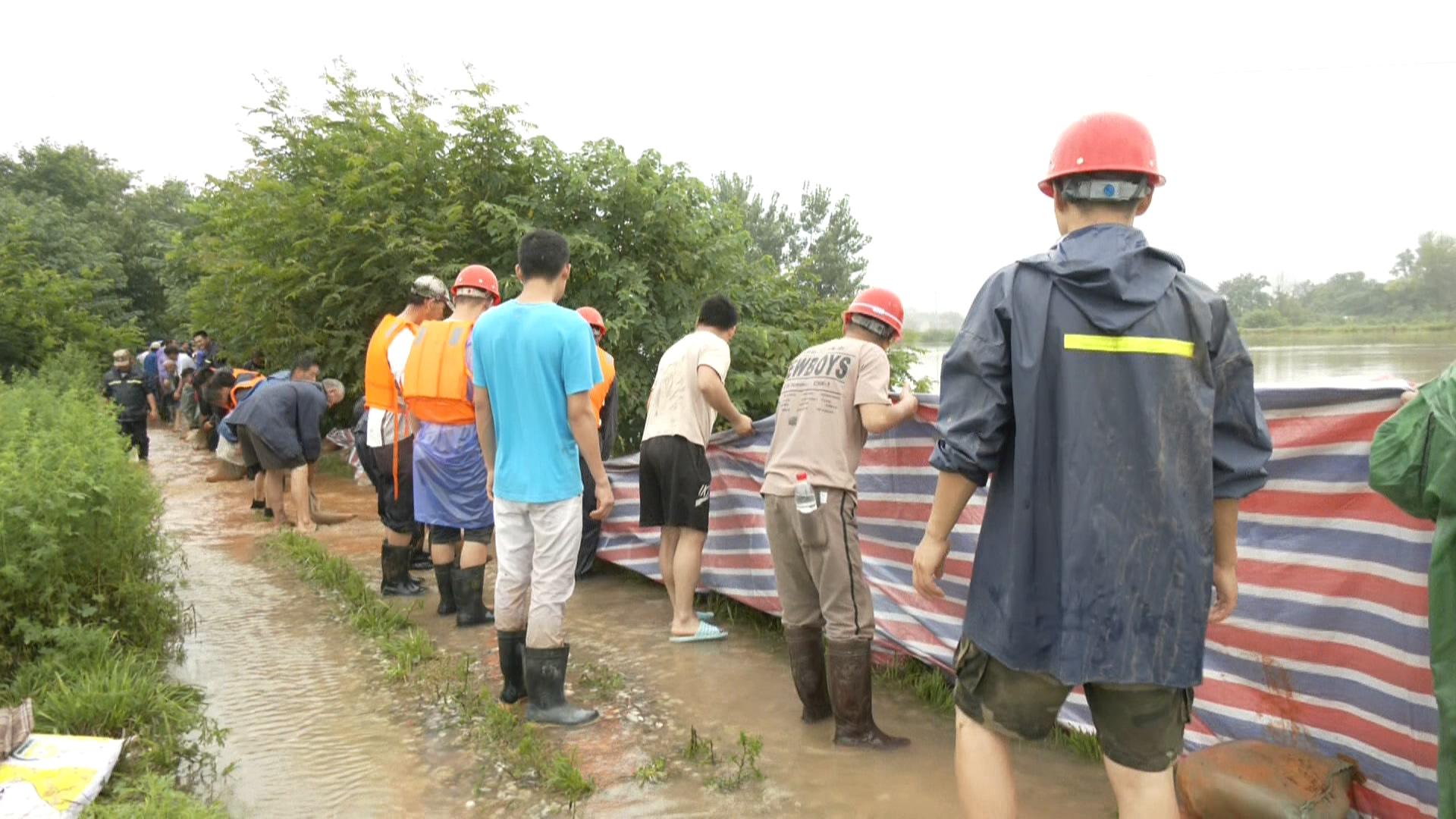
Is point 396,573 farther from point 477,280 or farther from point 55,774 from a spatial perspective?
point 55,774

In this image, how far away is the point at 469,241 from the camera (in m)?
12.3

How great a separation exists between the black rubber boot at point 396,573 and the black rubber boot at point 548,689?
2533 mm

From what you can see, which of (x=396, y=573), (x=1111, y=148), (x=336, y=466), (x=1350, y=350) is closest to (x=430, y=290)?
(x=396, y=573)

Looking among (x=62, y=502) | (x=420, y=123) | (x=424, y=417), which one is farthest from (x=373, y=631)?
(x=420, y=123)

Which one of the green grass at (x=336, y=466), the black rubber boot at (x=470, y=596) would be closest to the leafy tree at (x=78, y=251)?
the green grass at (x=336, y=466)

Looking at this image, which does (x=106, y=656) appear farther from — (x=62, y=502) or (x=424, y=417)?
(x=424, y=417)

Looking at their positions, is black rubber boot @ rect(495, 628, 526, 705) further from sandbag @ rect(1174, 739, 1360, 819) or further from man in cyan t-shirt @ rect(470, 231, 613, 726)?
sandbag @ rect(1174, 739, 1360, 819)

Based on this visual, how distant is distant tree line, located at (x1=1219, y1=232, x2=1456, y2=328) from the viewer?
7.60 m

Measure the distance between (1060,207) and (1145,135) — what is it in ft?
0.80

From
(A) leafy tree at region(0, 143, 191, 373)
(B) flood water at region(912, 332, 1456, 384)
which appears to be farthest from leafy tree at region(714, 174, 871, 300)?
(B) flood water at region(912, 332, 1456, 384)

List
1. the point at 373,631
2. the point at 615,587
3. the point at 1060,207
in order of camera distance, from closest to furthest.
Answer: the point at 1060,207 < the point at 373,631 < the point at 615,587

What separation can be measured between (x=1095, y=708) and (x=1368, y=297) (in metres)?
9.15

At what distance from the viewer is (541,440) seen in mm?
4027

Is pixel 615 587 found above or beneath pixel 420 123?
beneath
